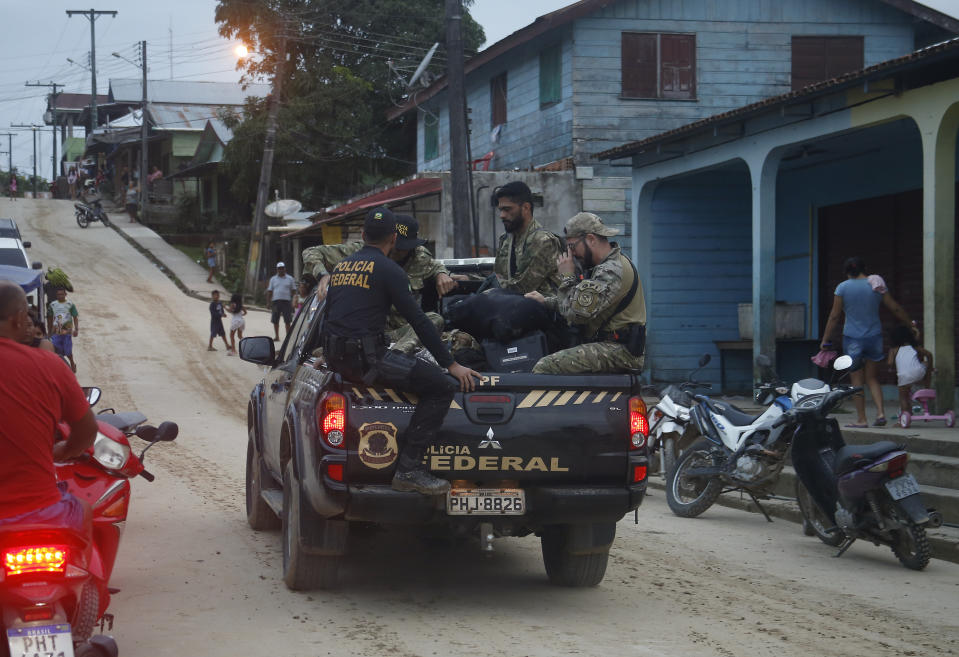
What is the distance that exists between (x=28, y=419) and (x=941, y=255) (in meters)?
9.75

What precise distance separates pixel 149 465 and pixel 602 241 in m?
6.83

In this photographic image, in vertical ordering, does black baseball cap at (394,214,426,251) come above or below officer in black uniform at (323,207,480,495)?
above

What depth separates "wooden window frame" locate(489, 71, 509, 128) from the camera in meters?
25.0

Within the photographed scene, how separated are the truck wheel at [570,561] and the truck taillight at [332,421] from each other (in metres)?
1.58

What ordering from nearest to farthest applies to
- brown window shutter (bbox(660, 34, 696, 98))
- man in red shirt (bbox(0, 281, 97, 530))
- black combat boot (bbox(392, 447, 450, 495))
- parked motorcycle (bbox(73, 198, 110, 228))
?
man in red shirt (bbox(0, 281, 97, 530)) < black combat boot (bbox(392, 447, 450, 495)) < brown window shutter (bbox(660, 34, 696, 98)) < parked motorcycle (bbox(73, 198, 110, 228))

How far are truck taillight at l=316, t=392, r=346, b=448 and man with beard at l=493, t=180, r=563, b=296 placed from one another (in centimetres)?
189

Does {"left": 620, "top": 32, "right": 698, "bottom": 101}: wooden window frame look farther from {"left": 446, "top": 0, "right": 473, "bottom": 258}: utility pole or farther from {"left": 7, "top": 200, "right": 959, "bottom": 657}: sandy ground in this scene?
{"left": 7, "top": 200, "right": 959, "bottom": 657}: sandy ground

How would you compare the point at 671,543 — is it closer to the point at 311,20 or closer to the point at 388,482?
the point at 388,482

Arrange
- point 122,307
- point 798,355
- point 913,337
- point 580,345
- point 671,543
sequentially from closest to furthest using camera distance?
point 580,345 < point 671,543 < point 913,337 < point 798,355 < point 122,307

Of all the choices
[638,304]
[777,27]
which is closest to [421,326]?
[638,304]

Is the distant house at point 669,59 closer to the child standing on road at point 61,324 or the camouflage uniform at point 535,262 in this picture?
the child standing on road at point 61,324

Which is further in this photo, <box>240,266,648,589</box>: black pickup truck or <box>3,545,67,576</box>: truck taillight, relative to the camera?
<box>240,266,648,589</box>: black pickup truck

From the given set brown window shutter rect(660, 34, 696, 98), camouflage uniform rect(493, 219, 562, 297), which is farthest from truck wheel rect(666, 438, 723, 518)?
brown window shutter rect(660, 34, 696, 98)

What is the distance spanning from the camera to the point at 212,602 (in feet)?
20.6
